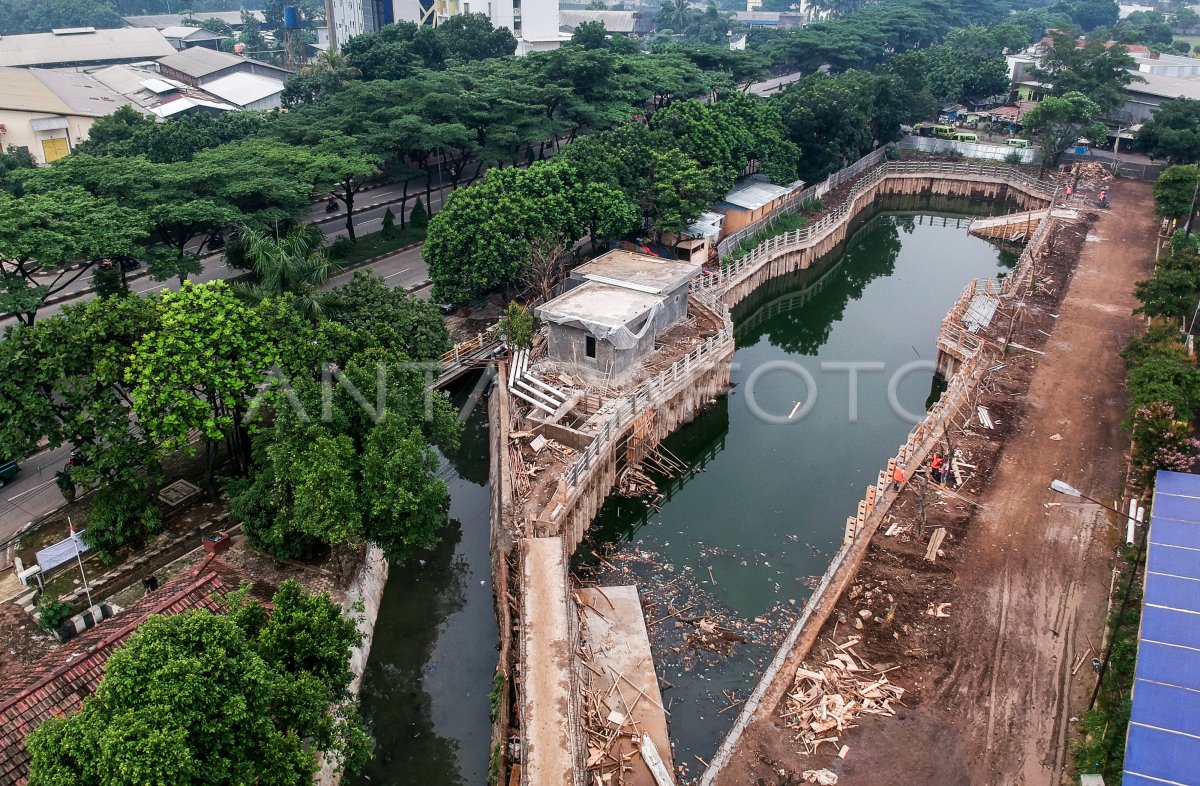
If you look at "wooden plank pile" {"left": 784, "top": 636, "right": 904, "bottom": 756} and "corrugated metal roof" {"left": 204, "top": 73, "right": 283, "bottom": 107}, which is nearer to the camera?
"wooden plank pile" {"left": 784, "top": 636, "right": 904, "bottom": 756}

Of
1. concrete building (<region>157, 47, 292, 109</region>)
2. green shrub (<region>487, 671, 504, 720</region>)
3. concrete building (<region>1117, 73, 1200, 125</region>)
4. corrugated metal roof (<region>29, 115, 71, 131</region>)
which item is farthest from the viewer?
concrete building (<region>157, 47, 292, 109</region>)

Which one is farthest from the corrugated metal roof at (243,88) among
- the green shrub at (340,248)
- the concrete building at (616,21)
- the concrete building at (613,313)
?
the concrete building at (613,313)

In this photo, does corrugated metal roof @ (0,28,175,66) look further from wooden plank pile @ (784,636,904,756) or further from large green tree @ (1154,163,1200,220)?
wooden plank pile @ (784,636,904,756)

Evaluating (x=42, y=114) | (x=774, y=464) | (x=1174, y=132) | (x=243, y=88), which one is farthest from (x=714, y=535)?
(x=243, y=88)

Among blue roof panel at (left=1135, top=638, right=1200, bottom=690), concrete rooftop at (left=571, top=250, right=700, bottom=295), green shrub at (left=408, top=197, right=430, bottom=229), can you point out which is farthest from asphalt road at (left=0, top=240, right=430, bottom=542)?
blue roof panel at (left=1135, top=638, right=1200, bottom=690)

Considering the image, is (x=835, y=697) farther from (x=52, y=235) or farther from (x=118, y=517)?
(x=52, y=235)

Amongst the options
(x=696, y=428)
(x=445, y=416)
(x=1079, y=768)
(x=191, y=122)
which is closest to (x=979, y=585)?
(x=1079, y=768)

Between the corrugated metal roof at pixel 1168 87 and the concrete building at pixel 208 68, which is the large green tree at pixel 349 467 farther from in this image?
the corrugated metal roof at pixel 1168 87
